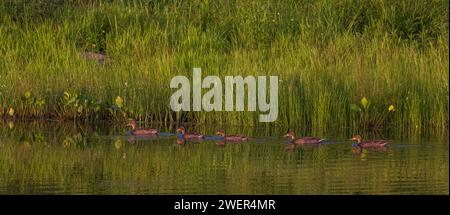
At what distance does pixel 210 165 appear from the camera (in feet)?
40.0

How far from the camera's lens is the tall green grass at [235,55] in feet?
49.5

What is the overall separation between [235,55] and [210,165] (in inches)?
201

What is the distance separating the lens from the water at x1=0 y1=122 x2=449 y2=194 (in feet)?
35.5

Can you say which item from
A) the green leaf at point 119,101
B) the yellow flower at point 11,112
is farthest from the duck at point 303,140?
the yellow flower at point 11,112

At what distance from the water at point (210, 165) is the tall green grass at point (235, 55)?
1.00 m

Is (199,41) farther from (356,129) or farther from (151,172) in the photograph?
(151,172)

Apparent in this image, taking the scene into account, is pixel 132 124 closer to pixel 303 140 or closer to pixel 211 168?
pixel 303 140

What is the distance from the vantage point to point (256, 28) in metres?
19.4

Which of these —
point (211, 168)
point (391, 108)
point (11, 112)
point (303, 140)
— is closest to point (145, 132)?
point (303, 140)

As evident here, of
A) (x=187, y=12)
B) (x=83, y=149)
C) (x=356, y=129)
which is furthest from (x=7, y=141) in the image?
(x=187, y=12)

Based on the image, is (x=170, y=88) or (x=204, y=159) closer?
(x=204, y=159)

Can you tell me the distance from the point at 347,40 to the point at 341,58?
120 centimetres

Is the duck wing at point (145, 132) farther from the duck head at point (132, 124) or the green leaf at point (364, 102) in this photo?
the green leaf at point (364, 102)
